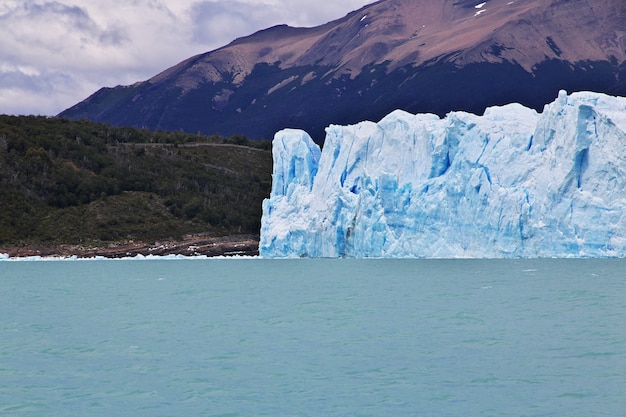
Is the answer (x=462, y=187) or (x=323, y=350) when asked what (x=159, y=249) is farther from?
(x=323, y=350)

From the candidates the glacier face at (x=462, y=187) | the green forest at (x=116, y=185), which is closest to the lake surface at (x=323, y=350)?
the glacier face at (x=462, y=187)

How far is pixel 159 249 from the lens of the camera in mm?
63906

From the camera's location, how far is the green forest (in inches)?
2579

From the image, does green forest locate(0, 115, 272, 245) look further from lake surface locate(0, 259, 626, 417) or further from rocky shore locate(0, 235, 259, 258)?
lake surface locate(0, 259, 626, 417)

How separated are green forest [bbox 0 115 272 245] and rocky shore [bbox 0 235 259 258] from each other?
2.70ft

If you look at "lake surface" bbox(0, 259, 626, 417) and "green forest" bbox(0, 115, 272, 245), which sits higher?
"green forest" bbox(0, 115, 272, 245)

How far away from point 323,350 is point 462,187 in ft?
80.6

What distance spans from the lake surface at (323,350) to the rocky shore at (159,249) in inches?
1185

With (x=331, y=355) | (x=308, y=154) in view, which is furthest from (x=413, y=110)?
(x=331, y=355)

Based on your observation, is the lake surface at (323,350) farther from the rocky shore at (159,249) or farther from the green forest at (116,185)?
the green forest at (116,185)

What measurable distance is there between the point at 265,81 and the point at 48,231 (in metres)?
84.4

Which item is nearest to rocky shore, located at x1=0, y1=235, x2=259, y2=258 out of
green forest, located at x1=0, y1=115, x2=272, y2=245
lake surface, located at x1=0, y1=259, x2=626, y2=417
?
green forest, located at x1=0, y1=115, x2=272, y2=245

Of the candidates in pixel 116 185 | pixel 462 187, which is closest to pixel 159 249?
pixel 116 185

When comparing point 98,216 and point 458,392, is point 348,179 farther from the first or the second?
point 458,392
